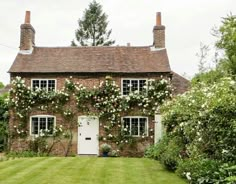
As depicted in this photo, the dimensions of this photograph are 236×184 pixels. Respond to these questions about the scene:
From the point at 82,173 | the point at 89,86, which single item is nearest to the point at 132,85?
the point at 89,86

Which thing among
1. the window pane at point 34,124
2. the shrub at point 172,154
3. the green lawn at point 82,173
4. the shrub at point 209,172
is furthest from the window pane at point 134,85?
the shrub at point 209,172

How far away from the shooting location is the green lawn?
12898mm

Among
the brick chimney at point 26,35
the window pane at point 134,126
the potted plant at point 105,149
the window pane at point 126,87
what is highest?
the brick chimney at point 26,35

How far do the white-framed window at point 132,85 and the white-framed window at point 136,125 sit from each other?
1.77m

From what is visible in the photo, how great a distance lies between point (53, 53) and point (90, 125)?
20.5 feet

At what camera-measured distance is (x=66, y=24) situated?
51.3 m

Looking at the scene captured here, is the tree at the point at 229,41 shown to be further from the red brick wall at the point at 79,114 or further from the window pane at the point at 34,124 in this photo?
the window pane at the point at 34,124

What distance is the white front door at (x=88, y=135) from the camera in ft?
82.7

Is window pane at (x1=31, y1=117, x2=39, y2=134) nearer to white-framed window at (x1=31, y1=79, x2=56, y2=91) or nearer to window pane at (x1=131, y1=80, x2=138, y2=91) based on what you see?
white-framed window at (x1=31, y1=79, x2=56, y2=91)

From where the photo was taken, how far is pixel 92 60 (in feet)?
88.4

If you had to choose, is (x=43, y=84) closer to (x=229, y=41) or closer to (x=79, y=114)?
(x=79, y=114)

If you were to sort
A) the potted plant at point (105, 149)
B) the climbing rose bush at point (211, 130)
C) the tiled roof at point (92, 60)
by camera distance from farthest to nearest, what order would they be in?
the tiled roof at point (92, 60) → the potted plant at point (105, 149) → the climbing rose bush at point (211, 130)

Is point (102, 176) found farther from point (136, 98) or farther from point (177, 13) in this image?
point (177, 13)

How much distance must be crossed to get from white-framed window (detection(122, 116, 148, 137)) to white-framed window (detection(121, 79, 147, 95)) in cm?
177
